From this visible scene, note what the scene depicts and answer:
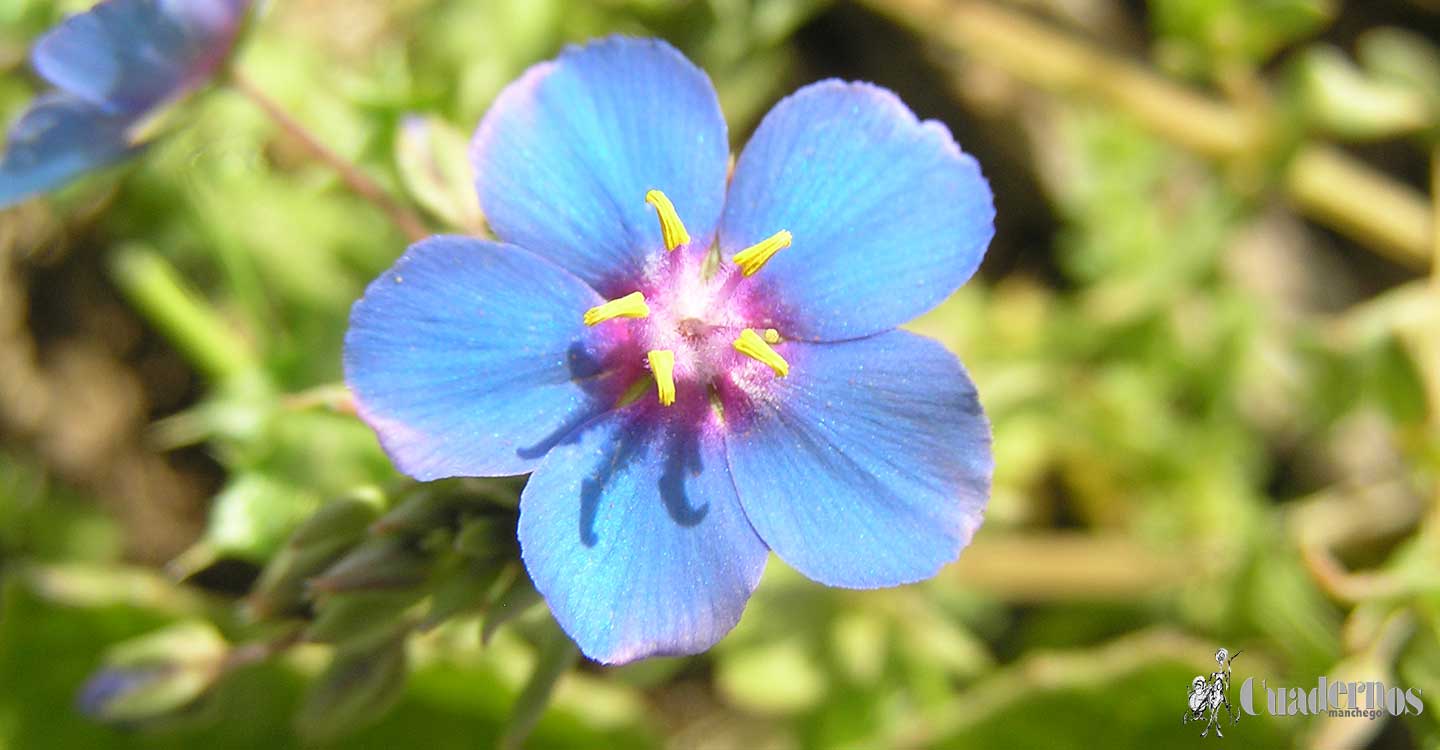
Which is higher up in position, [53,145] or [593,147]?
[593,147]

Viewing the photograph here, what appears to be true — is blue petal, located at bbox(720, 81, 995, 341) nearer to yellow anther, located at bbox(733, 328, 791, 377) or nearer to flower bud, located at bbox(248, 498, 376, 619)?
yellow anther, located at bbox(733, 328, 791, 377)

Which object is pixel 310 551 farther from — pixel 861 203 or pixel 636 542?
pixel 861 203

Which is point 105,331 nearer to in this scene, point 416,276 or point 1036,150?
point 416,276

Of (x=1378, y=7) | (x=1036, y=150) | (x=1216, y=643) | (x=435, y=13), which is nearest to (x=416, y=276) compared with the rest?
(x=435, y=13)

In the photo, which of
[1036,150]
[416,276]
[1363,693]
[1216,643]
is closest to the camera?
[416,276]

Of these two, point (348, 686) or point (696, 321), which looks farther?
point (348, 686)

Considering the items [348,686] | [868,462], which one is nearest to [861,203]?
[868,462]
